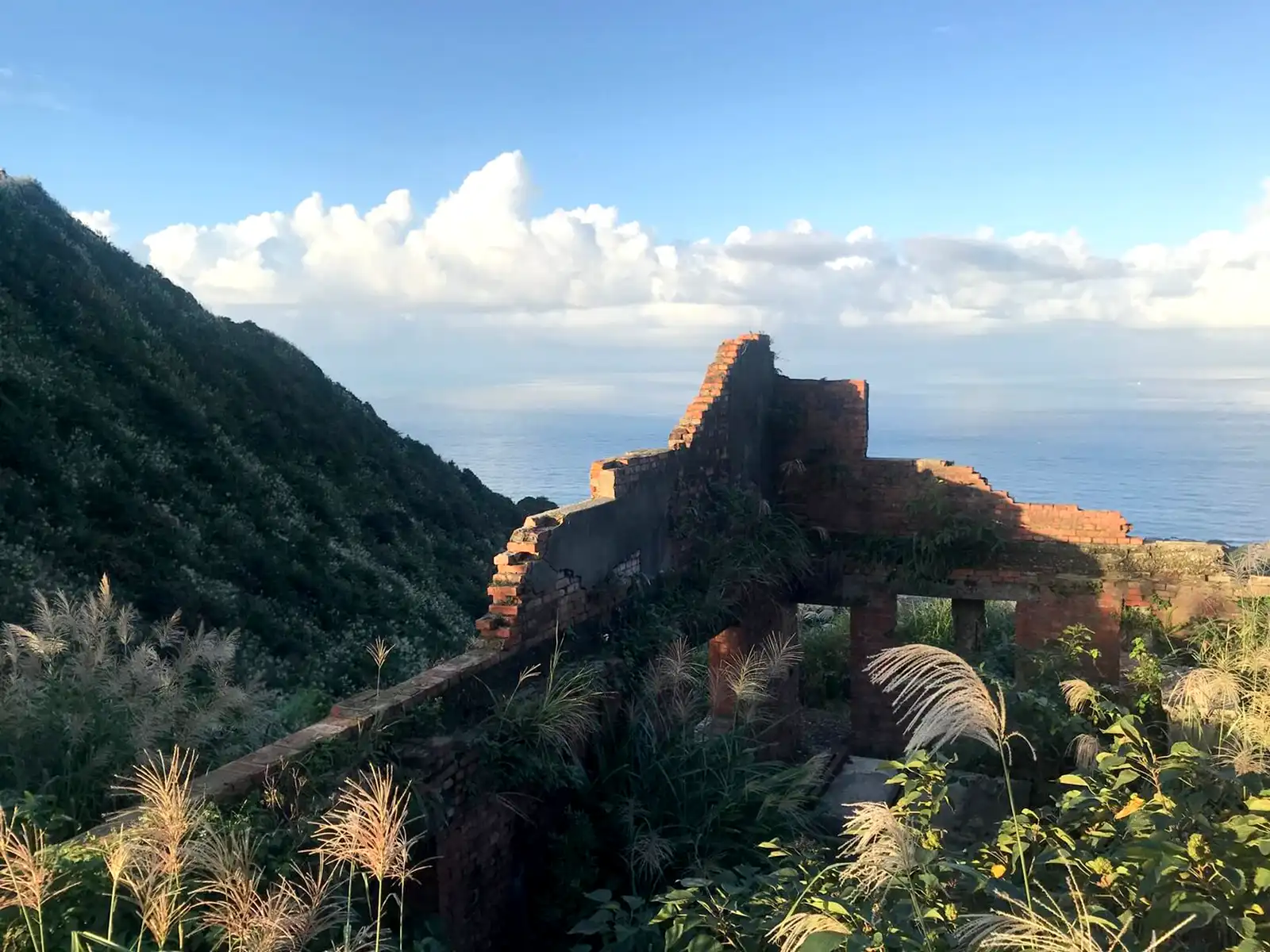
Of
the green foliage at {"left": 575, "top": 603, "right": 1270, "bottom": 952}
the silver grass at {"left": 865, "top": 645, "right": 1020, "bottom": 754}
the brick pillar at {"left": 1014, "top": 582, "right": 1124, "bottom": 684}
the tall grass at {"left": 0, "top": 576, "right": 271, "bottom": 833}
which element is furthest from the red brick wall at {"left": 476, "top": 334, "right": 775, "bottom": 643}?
the brick pillar at {"left": 1014, "top": 582, "right": 1124, "bottom": 684}

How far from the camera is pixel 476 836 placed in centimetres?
526

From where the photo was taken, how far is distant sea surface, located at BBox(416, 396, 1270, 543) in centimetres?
4294

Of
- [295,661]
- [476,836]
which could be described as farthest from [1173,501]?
[476,836]

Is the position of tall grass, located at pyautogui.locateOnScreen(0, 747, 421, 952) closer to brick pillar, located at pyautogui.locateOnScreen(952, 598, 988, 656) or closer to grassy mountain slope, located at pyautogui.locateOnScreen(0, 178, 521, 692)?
grassy mountain slope, located at pyautogui.locateOnScreen(0, 178, 521, 692)

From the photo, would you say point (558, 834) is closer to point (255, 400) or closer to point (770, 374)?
point (770, 374)

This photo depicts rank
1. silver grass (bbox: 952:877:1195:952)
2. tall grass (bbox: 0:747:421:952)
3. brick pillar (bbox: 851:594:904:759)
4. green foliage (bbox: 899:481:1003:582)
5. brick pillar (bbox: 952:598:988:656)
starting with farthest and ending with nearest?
1. brick pillar (bbox: 851:594:904:759)
2. brick pillar (bbox: 952:598:988:656)
3. green foliage (bbox: 899:481:1003:582)
4. tall grass (bbox: 0:747:421:952)
5. silver grass (bbox: 952:877:1195:952)

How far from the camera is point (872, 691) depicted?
1098 centimetres

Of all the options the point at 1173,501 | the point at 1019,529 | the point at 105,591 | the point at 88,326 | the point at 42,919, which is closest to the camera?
the point at 42,919

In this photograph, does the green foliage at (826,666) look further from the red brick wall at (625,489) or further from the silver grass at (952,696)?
the silver grass at (952,696)

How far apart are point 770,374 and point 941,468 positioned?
2.28 m

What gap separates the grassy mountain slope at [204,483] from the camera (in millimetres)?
12820

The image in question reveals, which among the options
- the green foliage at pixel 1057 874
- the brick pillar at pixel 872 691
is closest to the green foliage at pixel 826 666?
the brick pillar at pixel 872 691

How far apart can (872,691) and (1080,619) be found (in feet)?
8.06

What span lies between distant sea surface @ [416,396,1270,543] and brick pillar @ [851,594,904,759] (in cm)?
301
